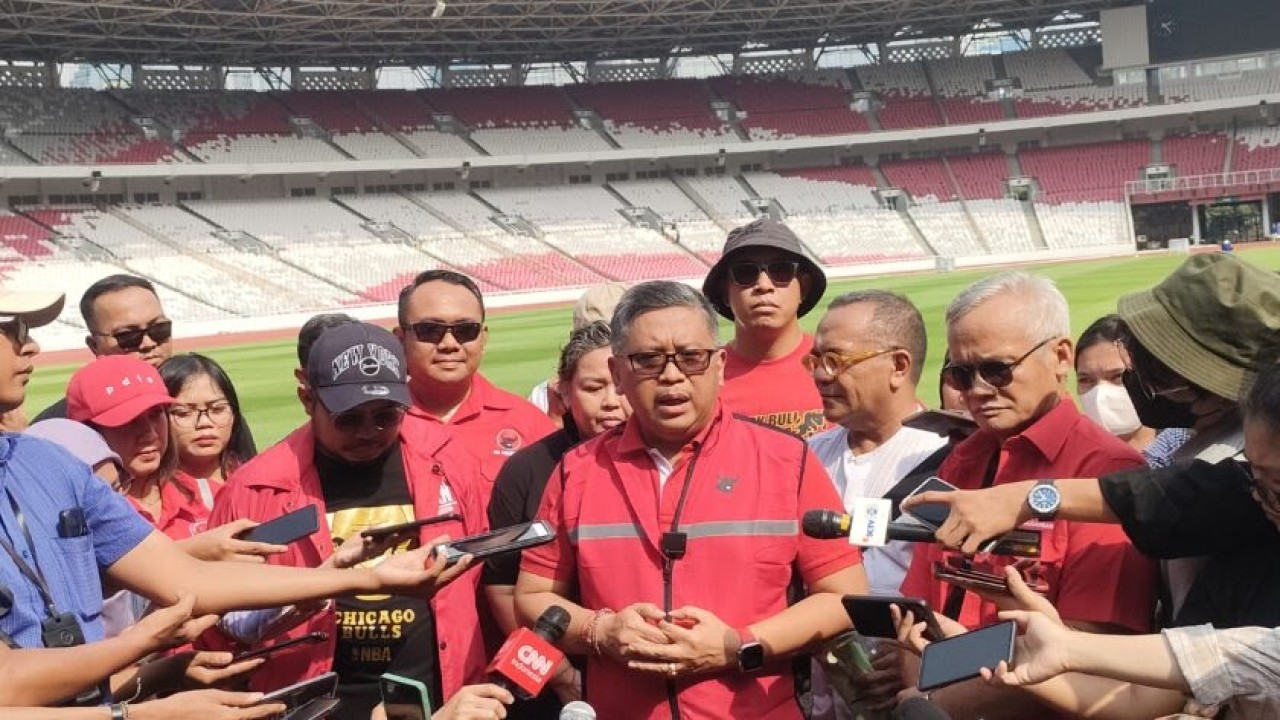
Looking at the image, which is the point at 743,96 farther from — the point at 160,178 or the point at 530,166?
the point at 160,178

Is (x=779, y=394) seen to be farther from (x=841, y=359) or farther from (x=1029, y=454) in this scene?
(x=1029, y=454)

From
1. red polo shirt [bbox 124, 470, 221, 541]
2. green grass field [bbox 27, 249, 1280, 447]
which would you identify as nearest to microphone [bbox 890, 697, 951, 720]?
red polo shirt [bbox 124, 470, 221, 541]

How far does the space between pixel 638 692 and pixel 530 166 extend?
180 ft

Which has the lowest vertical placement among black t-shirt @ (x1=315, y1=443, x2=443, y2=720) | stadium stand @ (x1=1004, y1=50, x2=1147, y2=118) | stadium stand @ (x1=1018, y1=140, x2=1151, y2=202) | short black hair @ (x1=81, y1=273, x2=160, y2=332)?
black t-shirt @ (x1=315, y1=443, x2=443, y2=720)

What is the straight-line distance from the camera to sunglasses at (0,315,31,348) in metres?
3.24

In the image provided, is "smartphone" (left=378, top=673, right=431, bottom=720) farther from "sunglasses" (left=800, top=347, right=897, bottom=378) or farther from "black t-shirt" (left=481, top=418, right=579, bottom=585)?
"sunglasses" (left=800, top=347, right=897, bottom=378)

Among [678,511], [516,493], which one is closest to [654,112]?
[516,493]

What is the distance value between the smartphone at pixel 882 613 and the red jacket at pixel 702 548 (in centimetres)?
57

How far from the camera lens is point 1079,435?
3223 millimetres

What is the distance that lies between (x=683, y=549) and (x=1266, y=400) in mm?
1523

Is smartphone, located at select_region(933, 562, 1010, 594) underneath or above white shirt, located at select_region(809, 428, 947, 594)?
underneath

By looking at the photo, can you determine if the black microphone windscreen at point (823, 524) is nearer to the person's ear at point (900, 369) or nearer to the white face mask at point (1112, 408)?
the person's ear at point (900, 369)

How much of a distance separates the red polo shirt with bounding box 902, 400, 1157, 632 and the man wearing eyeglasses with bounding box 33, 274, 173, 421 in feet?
15.4

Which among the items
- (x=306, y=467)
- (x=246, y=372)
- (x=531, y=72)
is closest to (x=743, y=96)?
(x=531, y=72)
